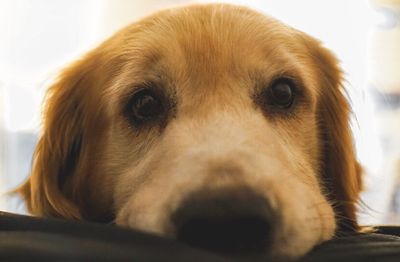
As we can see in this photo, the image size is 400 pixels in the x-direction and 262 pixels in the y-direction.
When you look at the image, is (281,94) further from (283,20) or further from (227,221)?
(283,20)

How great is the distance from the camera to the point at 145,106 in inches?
62.5

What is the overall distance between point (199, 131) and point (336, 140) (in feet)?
2.34

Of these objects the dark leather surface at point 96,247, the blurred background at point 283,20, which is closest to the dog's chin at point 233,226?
the dark leather surface at point 96,247

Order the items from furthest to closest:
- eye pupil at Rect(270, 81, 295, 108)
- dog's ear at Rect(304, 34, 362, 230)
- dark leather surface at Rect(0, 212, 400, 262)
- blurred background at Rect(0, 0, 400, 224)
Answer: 1. blurred background at Rect(0, 0, 400, 224)
2. dog's ear at Rect(304, 34, 362, 230)
3. eye pupil at Rect(270, 81, 295, 108)
4. dark leather surface at Rect(0, 212, 400, 262)

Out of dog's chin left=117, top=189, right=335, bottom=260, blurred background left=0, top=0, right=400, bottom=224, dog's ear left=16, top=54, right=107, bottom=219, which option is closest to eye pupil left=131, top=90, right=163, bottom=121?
dog's ear left=16, top=54, right=107, bottom=219

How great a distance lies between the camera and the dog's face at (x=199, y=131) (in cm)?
108

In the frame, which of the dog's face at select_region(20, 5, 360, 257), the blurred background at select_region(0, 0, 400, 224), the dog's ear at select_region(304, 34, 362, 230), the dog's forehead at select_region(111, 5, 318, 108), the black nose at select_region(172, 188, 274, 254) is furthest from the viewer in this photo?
the blurred background at select_region(0, 0, 400, 224)

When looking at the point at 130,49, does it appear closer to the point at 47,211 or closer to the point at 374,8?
the point at 47,211

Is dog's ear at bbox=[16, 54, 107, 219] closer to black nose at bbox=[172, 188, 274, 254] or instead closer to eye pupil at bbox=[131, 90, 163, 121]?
eye pupil at bbox=[131, 90, 163, 121]

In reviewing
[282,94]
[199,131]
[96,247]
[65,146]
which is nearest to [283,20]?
[282,94]

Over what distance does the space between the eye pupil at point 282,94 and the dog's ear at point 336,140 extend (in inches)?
8.8

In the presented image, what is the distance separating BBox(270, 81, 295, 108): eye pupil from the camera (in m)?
1.61

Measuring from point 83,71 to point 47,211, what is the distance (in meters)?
0.48

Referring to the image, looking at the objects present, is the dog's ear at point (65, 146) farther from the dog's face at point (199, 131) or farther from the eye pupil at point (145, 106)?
the eye pupil at point (145, 106)
